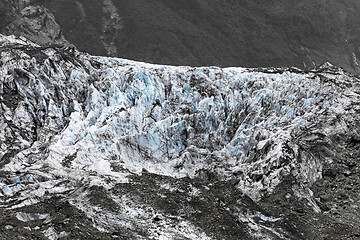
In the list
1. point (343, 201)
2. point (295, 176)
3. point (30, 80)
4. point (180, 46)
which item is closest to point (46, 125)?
point (30, 80)

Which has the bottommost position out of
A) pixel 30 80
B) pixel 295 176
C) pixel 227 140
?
pixel 30 80

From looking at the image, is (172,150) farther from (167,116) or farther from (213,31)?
(213,31)

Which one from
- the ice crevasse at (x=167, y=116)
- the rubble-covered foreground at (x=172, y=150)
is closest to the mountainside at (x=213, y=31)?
the rubble-covered foreground at (x=172, y=150)

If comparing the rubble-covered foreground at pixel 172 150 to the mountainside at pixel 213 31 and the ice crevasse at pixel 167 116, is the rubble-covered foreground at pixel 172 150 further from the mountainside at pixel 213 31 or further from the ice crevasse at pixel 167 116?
the mountainside at pixel 213 31

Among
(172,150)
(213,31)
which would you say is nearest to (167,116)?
(172,150)

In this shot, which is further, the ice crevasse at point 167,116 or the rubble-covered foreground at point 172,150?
the ice crevasse at point 167,116

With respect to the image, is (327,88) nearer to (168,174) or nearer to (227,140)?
(227,140)

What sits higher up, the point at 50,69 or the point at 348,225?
the point at 348,225
